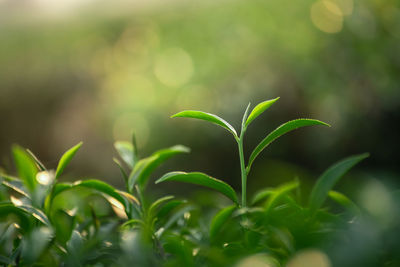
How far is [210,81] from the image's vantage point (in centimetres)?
312

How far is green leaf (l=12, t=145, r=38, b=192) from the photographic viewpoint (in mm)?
351

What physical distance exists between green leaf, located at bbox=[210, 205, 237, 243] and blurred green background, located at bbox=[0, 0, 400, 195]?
2.57 feet

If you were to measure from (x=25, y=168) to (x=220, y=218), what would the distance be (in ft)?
0.59

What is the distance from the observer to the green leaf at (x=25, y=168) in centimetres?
35

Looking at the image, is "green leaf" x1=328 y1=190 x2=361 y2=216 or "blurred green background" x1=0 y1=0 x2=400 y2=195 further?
"blurred green background" x1=0 y1=0 x2=400 y2=195

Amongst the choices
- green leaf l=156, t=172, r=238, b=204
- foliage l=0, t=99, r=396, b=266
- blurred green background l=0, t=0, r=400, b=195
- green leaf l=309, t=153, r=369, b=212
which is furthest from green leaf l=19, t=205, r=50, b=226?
blurred green background l=0, t=0, r=400, b=195

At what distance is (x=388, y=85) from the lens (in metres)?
2.23

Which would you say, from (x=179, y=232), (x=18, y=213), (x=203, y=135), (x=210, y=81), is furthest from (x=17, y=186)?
(x=210, y=81)

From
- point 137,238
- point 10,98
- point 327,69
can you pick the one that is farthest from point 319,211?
point 10,98

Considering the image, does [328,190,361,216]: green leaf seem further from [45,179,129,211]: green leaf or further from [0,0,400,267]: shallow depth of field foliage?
[45,179,129,211]: green leaf

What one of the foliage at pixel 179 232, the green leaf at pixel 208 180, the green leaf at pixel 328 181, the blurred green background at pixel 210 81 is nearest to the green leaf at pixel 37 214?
the foliage at pixel 179 232

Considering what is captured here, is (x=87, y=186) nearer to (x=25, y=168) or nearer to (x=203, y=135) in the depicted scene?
(x=25, y=168)

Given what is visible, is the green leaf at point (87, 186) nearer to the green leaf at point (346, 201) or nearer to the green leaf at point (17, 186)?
the green leaf at point (17, 186)

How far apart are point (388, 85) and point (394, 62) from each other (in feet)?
0.55
